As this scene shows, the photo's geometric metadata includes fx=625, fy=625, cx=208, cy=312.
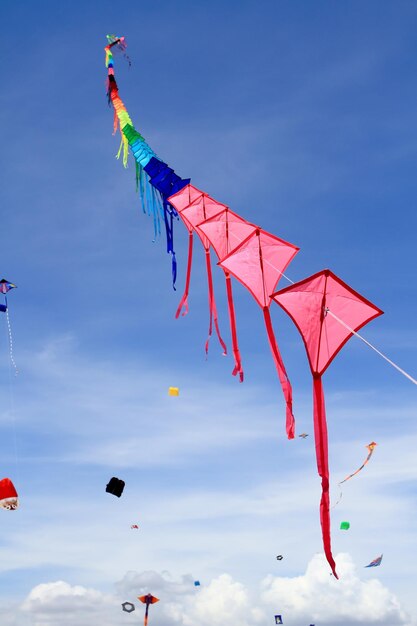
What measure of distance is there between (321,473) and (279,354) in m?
3.68

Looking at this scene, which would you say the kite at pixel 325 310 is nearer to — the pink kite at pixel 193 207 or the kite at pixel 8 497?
the pink kite at pixel 193 207

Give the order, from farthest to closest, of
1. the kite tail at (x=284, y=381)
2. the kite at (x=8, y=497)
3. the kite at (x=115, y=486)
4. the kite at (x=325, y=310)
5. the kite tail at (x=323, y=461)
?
the kite at (x=115, y=486) < the kite at (x=8, y=497) < the kite at (x=325, y=310) < the kite tail at (x=284, y=381) < the kite tail at (x=323, y=461)

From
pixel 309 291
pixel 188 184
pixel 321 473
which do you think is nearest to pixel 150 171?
pixel 188 184

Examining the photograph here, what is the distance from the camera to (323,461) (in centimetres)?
1220

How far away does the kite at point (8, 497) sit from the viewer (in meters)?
25.1

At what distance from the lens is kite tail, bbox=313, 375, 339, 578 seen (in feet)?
36.8

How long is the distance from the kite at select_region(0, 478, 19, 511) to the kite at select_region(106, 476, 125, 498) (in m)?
5.04

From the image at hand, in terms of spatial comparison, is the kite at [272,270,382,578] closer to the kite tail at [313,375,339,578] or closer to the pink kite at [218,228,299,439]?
the kite tail at [313,375,339,578]

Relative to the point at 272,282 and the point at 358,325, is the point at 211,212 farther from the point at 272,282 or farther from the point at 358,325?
the point at 358,325

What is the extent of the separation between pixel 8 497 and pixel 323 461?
17.3 meters

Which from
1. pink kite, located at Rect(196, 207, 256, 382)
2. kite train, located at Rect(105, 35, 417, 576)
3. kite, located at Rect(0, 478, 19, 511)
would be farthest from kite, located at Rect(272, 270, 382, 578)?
kite, located at Rect(0, 478, 19, 511)

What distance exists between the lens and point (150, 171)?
24.8 m


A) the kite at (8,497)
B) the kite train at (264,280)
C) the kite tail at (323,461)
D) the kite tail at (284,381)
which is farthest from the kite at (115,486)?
the kite tail at (323,461)

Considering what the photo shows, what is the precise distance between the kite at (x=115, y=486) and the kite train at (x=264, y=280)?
1195 cm
